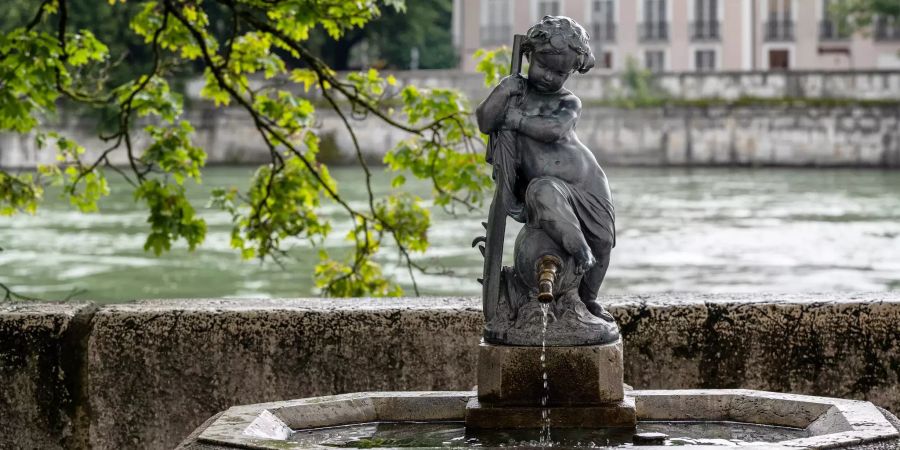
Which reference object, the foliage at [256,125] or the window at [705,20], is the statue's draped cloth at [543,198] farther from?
the window at [705,20]

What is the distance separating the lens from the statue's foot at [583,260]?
3805 mm

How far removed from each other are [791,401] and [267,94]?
493 centimetres

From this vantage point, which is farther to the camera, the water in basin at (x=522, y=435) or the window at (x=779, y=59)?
the window at (x=779, y=59)

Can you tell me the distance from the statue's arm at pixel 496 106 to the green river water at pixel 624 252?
933cm

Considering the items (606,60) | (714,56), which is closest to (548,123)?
(714,56)

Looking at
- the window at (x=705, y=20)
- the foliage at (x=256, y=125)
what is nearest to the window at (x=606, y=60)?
the window at (x=705, y=20)

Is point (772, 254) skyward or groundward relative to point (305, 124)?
groundward

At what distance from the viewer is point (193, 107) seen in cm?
4462

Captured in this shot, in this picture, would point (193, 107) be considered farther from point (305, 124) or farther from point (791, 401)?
point (791, 401)

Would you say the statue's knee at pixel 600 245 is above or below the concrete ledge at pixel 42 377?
above

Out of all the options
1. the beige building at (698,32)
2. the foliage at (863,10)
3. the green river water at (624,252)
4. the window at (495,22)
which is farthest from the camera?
the window at (495,22)

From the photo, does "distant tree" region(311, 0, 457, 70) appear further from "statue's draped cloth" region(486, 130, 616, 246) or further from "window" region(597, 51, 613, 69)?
"statue's draped cloth" region(486, 130, 616, 246)

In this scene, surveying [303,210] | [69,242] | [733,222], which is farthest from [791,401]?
[733,222]

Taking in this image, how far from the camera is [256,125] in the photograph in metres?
7.62
